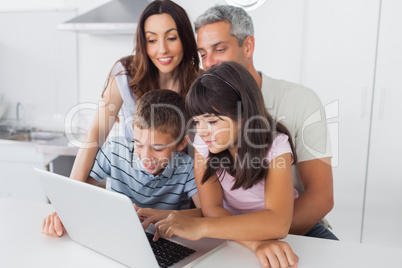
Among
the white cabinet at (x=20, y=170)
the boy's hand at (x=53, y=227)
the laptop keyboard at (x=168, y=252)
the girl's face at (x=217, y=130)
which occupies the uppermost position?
the girl's face at (x=217, y=130)

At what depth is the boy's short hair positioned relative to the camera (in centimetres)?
116

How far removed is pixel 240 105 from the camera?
0.97m

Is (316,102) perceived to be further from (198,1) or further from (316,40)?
(198,1)

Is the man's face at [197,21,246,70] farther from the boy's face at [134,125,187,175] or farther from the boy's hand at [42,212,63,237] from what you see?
the boy's hand at [42,212,63,237]

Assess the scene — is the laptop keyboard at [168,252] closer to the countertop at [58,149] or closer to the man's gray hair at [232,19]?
the man's gray hair at [232,19]

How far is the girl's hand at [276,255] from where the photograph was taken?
75 centimetres

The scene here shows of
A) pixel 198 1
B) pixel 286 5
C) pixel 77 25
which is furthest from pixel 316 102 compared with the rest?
pixel 77 25

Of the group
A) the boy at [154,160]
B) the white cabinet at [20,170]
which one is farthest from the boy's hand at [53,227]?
the white cabinet at [20,170]

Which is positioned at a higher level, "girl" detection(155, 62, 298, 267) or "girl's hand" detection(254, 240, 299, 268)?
Result: "girl" detection(155, 62, 298, 267)

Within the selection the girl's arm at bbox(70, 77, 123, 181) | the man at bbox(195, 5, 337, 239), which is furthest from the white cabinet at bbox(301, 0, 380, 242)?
the girl's arm at bbox(70, 77, 123, 181)

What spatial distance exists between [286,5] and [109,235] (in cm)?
214

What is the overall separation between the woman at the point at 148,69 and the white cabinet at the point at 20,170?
4.16 ft

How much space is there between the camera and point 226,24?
4.38 ft

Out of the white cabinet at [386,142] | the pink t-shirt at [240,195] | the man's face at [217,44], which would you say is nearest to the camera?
the pink t-shirt at [240,195]
